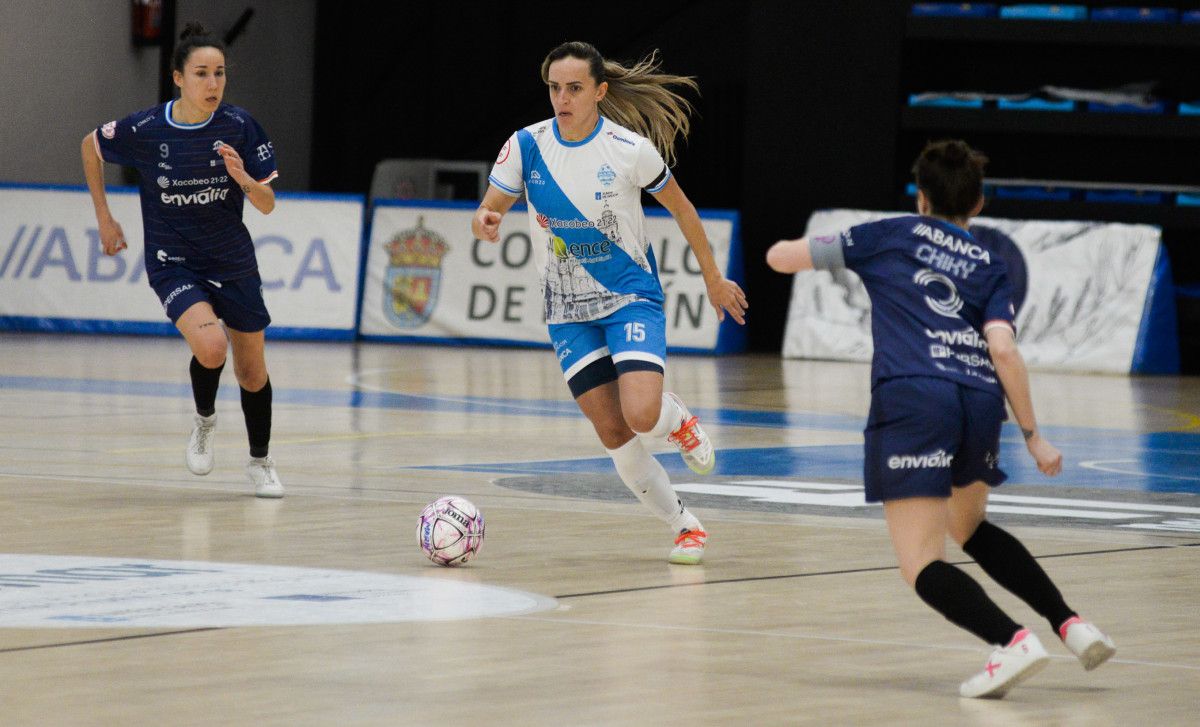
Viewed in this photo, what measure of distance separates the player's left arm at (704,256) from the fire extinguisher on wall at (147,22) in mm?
17328

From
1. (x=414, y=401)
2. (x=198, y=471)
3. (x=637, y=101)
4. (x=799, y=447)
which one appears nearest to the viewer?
(x=637, y=101)

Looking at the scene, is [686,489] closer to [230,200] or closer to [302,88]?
[230,200]

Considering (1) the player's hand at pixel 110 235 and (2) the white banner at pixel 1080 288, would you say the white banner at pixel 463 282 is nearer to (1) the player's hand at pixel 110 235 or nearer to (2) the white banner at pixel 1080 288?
(2) the white banner at pixel 1080 288

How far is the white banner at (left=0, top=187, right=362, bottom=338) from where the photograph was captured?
21172 millimetres

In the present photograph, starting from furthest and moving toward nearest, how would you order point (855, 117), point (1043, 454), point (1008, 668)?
point (855, 117)
point (1043, 454)
point (1008, 668)

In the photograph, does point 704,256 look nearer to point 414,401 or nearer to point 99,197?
point 99,197

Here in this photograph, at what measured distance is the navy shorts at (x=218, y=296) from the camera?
9148 millimetres

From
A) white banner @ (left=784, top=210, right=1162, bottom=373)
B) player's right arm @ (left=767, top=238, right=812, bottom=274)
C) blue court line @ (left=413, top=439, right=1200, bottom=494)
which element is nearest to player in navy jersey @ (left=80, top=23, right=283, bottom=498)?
blue court line @ (left=413, top=439, right=1200, bottom=494)

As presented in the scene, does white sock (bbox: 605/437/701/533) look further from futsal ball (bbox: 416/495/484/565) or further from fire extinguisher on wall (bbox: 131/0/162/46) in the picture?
fire extinguisher on wall (bbox: 131/0/162/46)

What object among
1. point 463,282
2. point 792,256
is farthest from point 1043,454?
point 463,282

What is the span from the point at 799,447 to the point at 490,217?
503 cm

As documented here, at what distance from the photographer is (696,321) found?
68.8 ft

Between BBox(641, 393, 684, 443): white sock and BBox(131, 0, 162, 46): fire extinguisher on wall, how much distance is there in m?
17.5

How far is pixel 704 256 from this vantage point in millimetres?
7531
